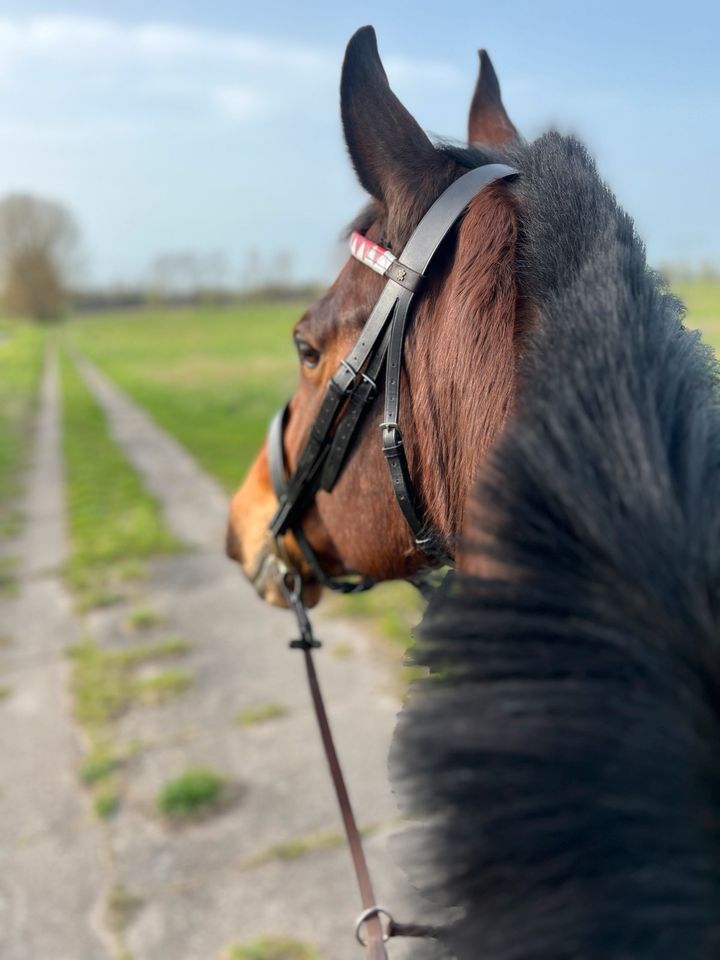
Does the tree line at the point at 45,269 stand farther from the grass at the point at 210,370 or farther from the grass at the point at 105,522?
the grass at the point at 105,522

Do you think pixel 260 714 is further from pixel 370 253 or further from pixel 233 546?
pixel 370 253

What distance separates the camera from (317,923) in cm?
300

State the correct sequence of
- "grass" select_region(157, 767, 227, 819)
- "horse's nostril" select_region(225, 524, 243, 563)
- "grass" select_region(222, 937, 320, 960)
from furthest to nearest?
"grass" select_region(157, 767, 227, 819) → "grass" select_region(222, 937, 320, 960) → "horse's nostril" select_region(225, 524, 243, 563)

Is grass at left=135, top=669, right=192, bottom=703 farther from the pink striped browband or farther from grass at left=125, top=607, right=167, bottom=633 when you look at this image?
the pink striped browband

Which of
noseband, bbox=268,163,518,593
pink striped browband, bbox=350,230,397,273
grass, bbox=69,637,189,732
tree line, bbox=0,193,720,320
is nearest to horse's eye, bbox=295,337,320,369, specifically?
noseband, bbox=268,163,518,593

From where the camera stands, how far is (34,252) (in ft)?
246

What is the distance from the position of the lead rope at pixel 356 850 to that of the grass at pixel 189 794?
6.10 feet

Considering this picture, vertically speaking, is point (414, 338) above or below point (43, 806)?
above

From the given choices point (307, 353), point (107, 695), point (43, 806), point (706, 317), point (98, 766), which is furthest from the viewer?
point (107, 695)

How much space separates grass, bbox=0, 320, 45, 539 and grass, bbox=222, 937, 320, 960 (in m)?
6.90

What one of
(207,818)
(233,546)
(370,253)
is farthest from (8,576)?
(370,253)

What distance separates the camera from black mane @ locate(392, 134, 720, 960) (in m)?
0.77

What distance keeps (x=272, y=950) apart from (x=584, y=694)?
8.72 feet

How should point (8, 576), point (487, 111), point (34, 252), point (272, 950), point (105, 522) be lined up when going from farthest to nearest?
1. point (34, 252)
2. point (105, 522)
3. point (8, 576)
4. point (272, 950)
5. point (487, 111)
